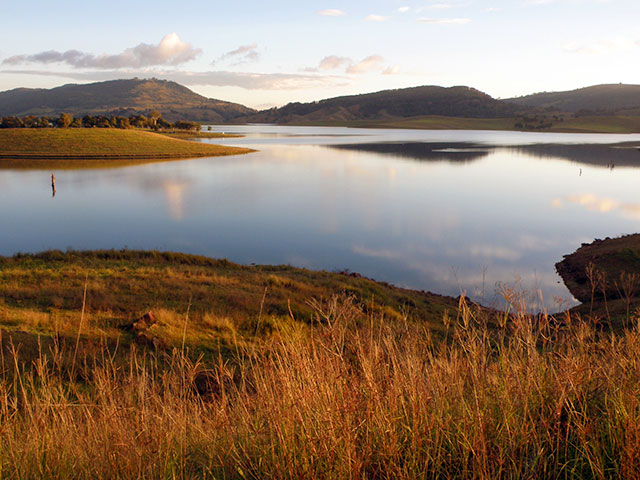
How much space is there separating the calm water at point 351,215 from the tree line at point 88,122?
38286mm

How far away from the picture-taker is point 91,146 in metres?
66.4

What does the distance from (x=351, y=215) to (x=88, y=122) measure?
274ft

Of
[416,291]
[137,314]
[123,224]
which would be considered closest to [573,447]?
[137,314]

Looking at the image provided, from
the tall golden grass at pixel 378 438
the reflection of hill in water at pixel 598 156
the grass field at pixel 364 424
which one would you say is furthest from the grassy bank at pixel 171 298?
the reflection of hill in water at pixel 598 156

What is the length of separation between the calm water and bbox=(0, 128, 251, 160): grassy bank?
390 inches

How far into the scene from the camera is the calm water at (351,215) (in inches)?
969

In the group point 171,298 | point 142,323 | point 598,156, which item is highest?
point 598,156

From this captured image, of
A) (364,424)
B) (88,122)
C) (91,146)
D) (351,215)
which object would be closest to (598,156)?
(351,215)

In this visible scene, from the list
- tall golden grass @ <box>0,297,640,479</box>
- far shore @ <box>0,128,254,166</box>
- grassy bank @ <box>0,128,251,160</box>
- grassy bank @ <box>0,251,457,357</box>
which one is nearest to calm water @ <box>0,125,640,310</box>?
grassy bank @ <box>0,251,457,357</box>

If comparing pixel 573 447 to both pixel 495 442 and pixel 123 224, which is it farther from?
pixel 123 224

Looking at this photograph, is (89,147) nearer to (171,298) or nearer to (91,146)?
(91,146)

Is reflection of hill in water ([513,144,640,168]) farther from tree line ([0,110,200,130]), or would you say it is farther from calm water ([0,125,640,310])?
tree line ([0,110,200,130])

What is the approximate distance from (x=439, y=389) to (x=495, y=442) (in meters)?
0.54

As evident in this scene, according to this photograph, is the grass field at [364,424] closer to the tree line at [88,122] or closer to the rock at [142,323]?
the rock at [142,323]
